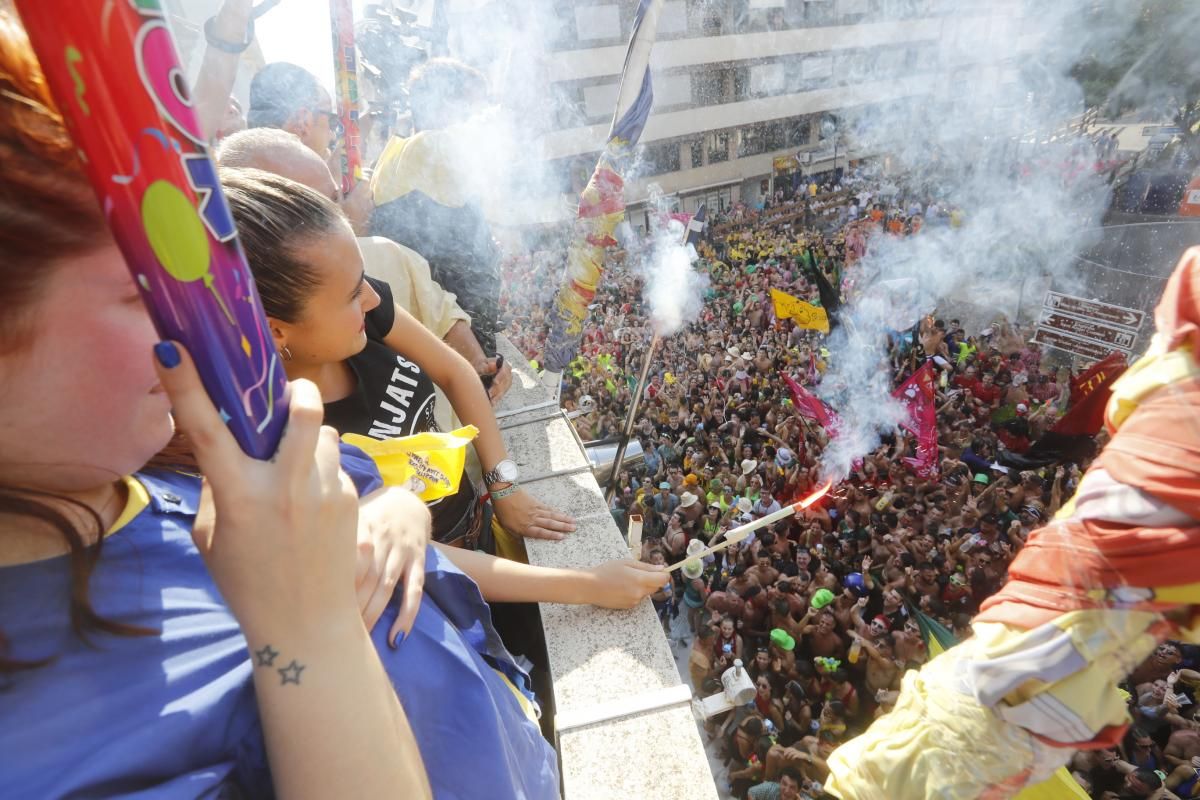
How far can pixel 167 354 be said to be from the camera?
0.53 m

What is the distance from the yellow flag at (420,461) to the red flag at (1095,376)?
808cm

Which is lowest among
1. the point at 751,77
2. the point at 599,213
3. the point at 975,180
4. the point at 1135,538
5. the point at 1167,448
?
the point at 975,180

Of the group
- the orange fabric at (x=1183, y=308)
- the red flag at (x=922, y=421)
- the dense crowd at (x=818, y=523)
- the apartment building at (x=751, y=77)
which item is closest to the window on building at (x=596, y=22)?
the apartment building at (x=751, y=77)

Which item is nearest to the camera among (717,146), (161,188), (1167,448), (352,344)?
(161,188)

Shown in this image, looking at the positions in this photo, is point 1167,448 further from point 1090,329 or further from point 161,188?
point 1090,329

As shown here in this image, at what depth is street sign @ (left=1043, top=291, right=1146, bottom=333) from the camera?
804cm

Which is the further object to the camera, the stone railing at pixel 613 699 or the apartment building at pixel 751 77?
the apartment building at pixel 751 77

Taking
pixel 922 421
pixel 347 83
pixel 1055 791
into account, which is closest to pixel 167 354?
pixel 1055 791

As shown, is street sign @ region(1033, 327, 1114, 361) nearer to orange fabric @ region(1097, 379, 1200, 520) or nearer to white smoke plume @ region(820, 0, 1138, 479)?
white smoke plume @ region(820, 0, 1138, 479)

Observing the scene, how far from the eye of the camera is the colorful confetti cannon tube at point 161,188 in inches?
17.1

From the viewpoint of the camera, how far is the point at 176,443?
3.13ft

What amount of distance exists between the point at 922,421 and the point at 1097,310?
11.5 ft

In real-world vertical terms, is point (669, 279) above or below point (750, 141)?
below

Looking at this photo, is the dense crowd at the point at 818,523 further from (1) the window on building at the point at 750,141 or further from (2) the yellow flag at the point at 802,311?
(1) the window on building at the point at 750,141
